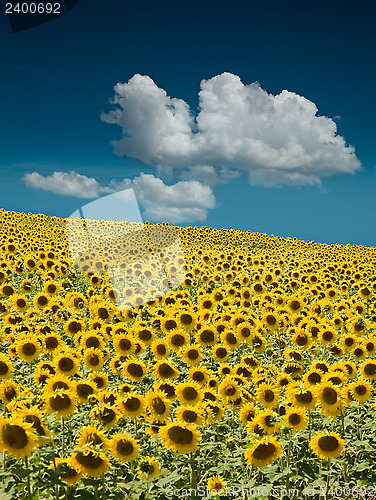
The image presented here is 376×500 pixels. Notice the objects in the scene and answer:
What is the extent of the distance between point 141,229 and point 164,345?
29974 millimetres

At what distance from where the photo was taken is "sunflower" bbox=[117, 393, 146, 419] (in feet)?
19.7

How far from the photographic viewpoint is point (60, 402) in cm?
530

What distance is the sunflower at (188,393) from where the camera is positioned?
6.05 m

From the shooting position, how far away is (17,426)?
4.18 meters

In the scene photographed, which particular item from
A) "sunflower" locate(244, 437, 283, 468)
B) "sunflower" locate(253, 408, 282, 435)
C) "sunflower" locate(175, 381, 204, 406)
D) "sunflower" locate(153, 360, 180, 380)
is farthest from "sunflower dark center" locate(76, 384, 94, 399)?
"sunflower" locate(244, 437, 283, 468)

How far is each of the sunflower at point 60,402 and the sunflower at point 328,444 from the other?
10.6ft

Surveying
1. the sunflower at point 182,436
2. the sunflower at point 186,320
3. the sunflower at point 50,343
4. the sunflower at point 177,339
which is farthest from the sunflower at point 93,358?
the sunflower at point 182,436

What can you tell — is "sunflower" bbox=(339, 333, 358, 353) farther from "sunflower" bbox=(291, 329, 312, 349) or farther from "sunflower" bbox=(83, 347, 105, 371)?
"sunflower" bbox=(83, 347, 105, 371)

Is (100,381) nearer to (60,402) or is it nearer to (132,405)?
(132,405)

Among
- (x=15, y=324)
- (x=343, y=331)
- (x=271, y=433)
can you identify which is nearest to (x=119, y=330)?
(x=15, y=324)

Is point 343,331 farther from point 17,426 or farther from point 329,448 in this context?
point 17,426

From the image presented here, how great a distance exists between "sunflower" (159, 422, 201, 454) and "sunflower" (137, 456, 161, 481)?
0.35 m

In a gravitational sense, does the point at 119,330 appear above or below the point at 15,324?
below

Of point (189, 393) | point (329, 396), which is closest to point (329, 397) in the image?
point (329, 396)
